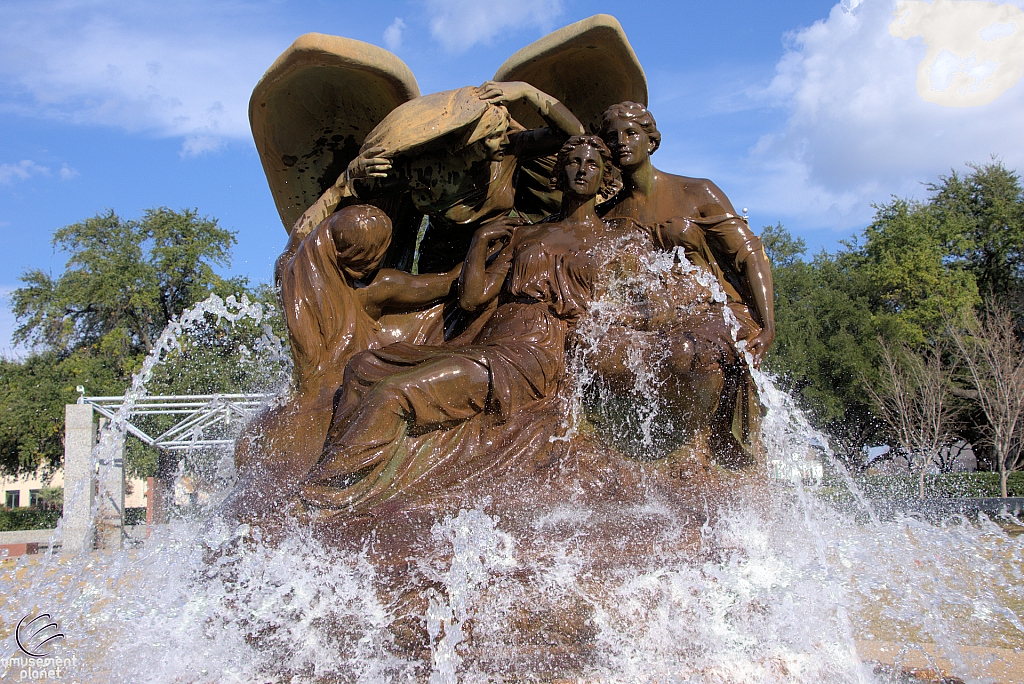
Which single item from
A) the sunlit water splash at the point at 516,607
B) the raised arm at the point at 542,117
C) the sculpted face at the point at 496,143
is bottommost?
the sunlit water splash at the point at 516,607

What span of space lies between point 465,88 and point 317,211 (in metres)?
1.04

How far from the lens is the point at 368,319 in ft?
14.5

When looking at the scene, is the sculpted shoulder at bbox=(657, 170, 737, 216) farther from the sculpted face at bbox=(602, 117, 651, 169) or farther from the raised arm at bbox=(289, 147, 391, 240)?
the raised arm at bbox=(289, 147, 391, 240)

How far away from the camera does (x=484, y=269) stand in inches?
173

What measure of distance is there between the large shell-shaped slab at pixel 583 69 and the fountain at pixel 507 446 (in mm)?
21

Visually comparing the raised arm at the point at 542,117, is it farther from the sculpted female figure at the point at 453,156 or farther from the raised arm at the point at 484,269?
the raised arm at the point at 484,269

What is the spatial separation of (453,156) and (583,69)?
118cm

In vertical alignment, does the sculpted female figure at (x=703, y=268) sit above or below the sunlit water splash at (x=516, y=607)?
above

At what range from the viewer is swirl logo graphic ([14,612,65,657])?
4.31 meters

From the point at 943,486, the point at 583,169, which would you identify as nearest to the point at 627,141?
the point at 583,169

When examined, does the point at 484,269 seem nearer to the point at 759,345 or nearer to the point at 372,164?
the point at 372,164

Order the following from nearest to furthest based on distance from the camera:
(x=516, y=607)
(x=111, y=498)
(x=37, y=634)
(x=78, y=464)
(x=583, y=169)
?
(x=516, y=607)
(x=583, y=169)
(x=37, y=634)
(x=78, y=464)
(x=111, y=498)

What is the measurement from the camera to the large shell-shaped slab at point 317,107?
14.3 feet

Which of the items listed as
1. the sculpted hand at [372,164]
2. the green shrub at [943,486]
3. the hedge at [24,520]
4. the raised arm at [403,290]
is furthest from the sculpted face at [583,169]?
the hedge at [24,520]
